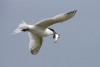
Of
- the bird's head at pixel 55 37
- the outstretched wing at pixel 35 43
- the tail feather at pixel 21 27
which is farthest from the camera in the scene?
the outstretched wing at pixel 35 43

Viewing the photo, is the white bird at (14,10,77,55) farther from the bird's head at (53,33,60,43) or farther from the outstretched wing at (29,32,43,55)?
the outstretched wing at (29,32,43,55)

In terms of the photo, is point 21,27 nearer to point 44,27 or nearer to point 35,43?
point 44,27

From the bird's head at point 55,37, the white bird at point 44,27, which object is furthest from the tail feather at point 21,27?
the bird's head at point 55,37

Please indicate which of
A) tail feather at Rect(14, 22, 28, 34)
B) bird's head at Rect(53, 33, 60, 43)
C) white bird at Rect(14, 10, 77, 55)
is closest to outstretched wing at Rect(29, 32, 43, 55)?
white bird at Rect(14, 10, 77, 55)

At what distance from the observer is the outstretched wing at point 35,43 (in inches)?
669

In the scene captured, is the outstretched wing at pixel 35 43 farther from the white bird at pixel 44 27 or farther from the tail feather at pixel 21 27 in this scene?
the tail feather at pixel 21 27

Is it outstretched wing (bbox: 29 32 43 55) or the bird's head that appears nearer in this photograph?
the bird's head

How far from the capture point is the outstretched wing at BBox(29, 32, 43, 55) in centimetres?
1698

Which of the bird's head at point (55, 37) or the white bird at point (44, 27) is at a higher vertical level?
the white bird at point (44, 27)

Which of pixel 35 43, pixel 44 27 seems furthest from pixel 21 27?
pixel 35 43

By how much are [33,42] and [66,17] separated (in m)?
2.21

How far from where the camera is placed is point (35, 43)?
17.1 meters

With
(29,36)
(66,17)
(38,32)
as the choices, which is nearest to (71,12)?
(66,17)

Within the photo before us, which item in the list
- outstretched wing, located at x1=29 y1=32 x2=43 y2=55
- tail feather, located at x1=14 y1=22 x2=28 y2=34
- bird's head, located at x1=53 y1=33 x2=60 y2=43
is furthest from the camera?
outstretched wing, located at x1=29 y1=32 x2=43 y2=55
